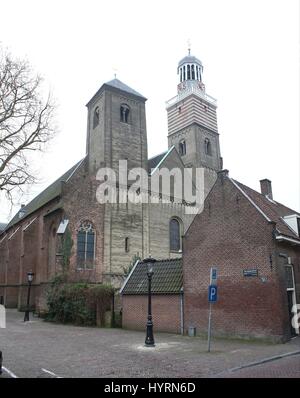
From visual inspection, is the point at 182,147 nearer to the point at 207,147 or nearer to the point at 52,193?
the point at 207,147

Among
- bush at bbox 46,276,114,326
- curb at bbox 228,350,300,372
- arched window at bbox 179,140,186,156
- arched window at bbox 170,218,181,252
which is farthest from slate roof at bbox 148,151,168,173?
curb at bbox 228,350,300,372

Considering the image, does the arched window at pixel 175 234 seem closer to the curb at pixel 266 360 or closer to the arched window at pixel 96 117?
the arched window at pixel 96 117

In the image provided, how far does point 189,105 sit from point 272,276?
121ft

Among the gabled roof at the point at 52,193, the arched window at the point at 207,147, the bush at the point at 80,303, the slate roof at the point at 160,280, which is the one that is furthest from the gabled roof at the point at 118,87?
the slate roof at the point at 160,280

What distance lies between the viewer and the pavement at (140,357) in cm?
877

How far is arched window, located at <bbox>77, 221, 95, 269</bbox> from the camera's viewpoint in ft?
88.4

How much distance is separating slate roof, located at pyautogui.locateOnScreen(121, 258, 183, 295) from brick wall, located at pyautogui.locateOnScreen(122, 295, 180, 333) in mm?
298

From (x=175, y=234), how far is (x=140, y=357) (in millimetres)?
22215

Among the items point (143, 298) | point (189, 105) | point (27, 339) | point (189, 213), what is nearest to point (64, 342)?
point (27, 339)

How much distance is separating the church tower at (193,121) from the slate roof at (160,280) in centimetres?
2647

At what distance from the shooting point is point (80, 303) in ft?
70.7
